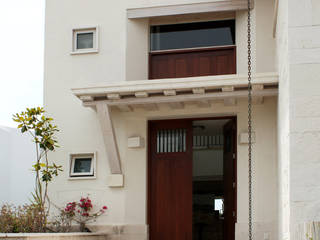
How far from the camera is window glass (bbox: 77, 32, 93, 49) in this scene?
431 inches

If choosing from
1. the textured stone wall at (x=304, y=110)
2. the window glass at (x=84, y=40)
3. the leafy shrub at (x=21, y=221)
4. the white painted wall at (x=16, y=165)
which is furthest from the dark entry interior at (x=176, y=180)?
the white painted wall at (x=16, y=165)

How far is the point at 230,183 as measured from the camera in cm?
1041

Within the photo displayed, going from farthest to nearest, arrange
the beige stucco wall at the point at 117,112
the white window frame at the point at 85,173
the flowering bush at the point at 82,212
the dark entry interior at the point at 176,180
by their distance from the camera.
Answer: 1. the white window frame at the point at 85,173
2. the dark entry interior at the point at 176,180
3. the flowering bush at the point at 82,212
4. the beige stucco wall at the point at 117,112

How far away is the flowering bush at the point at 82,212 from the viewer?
33.4 feet

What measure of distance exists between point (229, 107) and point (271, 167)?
1.28 metres

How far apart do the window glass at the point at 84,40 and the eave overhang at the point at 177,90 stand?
59.2 inches

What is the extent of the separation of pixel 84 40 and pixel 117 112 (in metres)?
1.58

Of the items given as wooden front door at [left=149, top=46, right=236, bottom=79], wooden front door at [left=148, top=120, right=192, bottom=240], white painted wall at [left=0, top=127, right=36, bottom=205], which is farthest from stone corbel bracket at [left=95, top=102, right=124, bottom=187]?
white painted wall at [left=0, top=127, right=36, bottom=205]

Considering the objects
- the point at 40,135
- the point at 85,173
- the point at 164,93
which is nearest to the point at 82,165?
the point at 85,173

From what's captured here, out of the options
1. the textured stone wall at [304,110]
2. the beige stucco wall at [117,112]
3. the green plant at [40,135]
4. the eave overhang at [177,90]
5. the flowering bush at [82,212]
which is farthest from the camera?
the flowering bush at [82,212]

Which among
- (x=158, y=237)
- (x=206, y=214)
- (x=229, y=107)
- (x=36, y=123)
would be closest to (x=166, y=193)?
(x=158, y=237)

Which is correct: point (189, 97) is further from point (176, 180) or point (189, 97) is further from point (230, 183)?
point (230, 183)

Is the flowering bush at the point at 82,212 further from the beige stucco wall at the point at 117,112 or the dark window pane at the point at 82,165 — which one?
the dark window pane at the point at 82,165

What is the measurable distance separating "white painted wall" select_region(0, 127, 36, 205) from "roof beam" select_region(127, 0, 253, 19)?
730 centimetres
